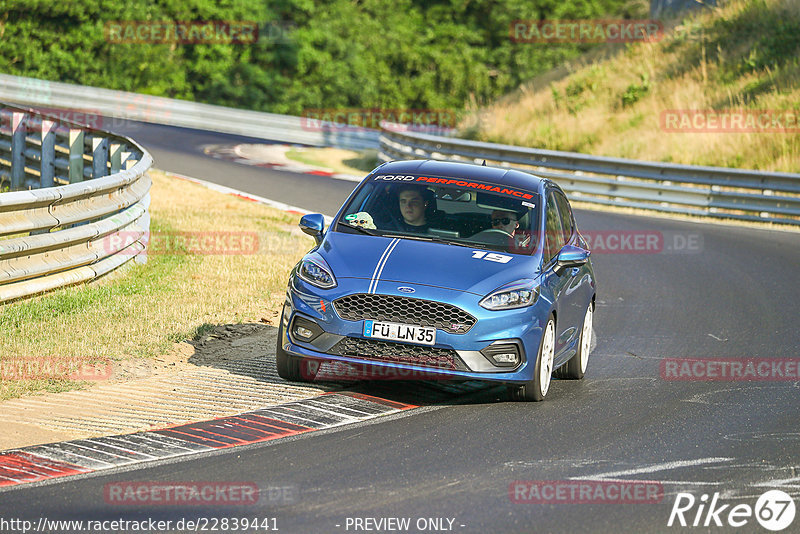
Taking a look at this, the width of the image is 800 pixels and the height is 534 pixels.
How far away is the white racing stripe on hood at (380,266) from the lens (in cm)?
816

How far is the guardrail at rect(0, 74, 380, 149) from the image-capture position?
1601 inches

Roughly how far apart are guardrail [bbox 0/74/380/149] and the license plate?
32.8 metres

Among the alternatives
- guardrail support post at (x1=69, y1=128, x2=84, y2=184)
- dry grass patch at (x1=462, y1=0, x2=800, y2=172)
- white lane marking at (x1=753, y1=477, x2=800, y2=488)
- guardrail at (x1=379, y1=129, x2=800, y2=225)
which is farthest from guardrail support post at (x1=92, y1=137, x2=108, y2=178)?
dry grass patch at (x1=462, y1=0, x2=800, y2=172)

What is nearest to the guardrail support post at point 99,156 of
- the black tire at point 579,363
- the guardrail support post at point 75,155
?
the guardrail support post at point 75,155

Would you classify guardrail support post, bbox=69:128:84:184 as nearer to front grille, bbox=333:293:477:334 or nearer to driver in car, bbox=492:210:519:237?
driver in car, bbox=492:210:519:237

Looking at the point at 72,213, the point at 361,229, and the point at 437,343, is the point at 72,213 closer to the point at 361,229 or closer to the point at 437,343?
the point at 361,229

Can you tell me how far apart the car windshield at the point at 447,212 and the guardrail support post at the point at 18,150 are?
10.4 m

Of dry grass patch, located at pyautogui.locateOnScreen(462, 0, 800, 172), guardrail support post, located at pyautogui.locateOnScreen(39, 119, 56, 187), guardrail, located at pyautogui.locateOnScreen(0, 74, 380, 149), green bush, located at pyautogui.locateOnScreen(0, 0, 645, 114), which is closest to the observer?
guardrail support post, located at pyautogui.locateOnScreen(39, 119, 56, 187)

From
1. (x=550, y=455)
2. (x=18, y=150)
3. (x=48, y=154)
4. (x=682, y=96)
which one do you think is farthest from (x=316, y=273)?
(x=682, y=96)

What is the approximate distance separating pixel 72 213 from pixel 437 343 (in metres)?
4.84

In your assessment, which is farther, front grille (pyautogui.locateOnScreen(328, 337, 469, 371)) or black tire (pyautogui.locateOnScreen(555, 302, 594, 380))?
black tire (pyautogui.locateOnScreen(555, 302, 594, 380))

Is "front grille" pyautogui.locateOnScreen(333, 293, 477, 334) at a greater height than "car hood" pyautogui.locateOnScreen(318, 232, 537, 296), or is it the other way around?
"car hood" pyautogui.locateOnScreen(318, 232, 537, 296)

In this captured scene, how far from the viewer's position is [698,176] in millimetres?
23906

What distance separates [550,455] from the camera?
7.06m
